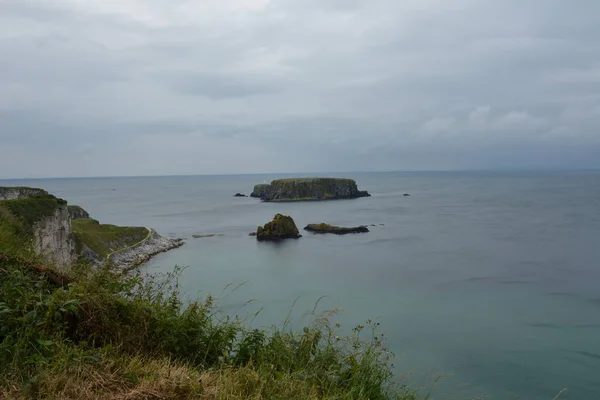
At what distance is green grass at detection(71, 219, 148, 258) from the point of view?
45469mm

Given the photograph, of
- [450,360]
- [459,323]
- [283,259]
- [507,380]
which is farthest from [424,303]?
[283,259]

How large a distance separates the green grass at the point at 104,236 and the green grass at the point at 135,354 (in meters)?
39.7

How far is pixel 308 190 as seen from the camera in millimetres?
155875

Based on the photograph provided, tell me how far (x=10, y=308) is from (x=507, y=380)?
22.6 meters

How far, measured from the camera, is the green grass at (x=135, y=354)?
176 inches

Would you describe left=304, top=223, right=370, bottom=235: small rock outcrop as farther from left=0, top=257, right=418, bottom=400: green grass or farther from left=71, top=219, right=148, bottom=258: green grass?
left=0, top=257, right=418, bottom=400: green grass

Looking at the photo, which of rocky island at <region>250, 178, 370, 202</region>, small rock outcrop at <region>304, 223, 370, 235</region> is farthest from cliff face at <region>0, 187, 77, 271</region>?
rocky island at <region>250, 178, 370, 202</region>

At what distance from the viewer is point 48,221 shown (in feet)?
103

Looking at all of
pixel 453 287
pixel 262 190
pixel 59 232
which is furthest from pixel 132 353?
pixel 262 190

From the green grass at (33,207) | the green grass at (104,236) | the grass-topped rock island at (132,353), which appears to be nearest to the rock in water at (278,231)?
the green grass at (104,236)

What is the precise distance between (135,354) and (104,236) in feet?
170

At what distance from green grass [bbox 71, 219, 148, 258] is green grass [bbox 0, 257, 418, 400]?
130 feet

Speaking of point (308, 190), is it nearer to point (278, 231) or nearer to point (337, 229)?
point (337, 229)

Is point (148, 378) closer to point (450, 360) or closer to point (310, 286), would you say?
point (450, 360)
